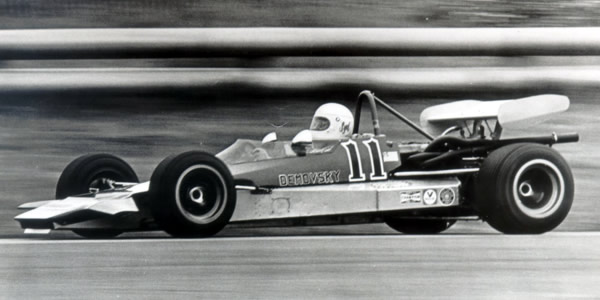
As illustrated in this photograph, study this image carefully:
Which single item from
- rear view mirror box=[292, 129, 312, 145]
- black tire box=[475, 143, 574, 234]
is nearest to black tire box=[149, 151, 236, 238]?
rear view mirror box=[292, 129, 312, 145]

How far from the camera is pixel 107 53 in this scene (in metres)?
6.00

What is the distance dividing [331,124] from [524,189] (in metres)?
0.97

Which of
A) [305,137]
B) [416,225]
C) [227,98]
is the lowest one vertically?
[416,225]

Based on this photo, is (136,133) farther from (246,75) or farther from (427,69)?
(427,69)

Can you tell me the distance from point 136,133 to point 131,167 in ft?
1.38

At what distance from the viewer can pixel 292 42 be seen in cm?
609

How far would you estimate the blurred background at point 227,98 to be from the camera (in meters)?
5.88

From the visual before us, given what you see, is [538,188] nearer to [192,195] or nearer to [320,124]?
[320,124]

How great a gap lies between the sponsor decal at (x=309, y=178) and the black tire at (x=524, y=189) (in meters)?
0.68

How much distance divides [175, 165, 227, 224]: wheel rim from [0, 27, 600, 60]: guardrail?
4.21ft

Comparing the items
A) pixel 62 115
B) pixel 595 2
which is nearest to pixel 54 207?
pixel 62 115

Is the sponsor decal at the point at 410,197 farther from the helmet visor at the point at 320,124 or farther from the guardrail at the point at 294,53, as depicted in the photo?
the guardrail at the point at 294,53

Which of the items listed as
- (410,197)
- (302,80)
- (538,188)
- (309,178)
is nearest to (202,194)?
(309,178)

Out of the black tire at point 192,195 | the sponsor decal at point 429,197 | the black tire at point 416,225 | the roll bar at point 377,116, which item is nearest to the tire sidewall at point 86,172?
the black tire at point 192,195
